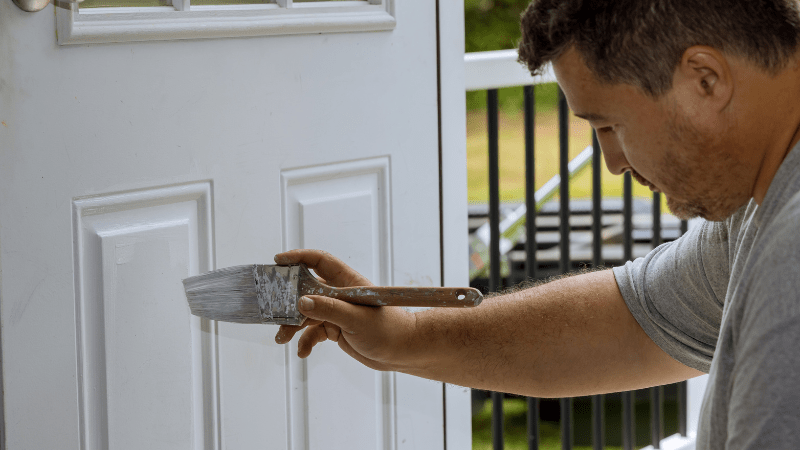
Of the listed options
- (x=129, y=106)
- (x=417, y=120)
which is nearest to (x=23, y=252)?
(x=129, y=106)

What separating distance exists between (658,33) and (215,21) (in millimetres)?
606

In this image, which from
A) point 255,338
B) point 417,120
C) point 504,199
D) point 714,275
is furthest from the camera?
point 504,199

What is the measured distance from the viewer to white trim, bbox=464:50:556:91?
5.60 feet

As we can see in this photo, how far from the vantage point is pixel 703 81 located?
2.68ft

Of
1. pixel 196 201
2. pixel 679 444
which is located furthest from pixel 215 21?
pixel 679 444

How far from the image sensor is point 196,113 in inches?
43.4

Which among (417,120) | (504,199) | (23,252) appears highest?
(417,120)

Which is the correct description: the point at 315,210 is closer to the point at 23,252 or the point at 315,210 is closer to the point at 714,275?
the point at 23,252

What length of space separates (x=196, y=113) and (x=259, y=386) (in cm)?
43

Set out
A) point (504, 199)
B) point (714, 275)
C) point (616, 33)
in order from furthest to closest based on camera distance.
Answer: point (504, 199) → point (714, 275) → point (616, 33)

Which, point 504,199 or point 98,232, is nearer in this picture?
point 98,232

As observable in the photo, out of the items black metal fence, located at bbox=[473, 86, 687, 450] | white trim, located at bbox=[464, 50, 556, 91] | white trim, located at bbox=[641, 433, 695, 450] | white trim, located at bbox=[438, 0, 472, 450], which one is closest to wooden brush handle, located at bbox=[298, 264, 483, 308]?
white trim, located at bbox=[438, 0, 472, 450]

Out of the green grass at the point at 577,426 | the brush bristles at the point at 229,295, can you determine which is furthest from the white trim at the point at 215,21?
the green grass at the point at 577,426

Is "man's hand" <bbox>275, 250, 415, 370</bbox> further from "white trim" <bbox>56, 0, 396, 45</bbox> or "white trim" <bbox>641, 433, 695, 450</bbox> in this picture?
"white trim" <bbox>641, 433, 695, 450</bbox>
